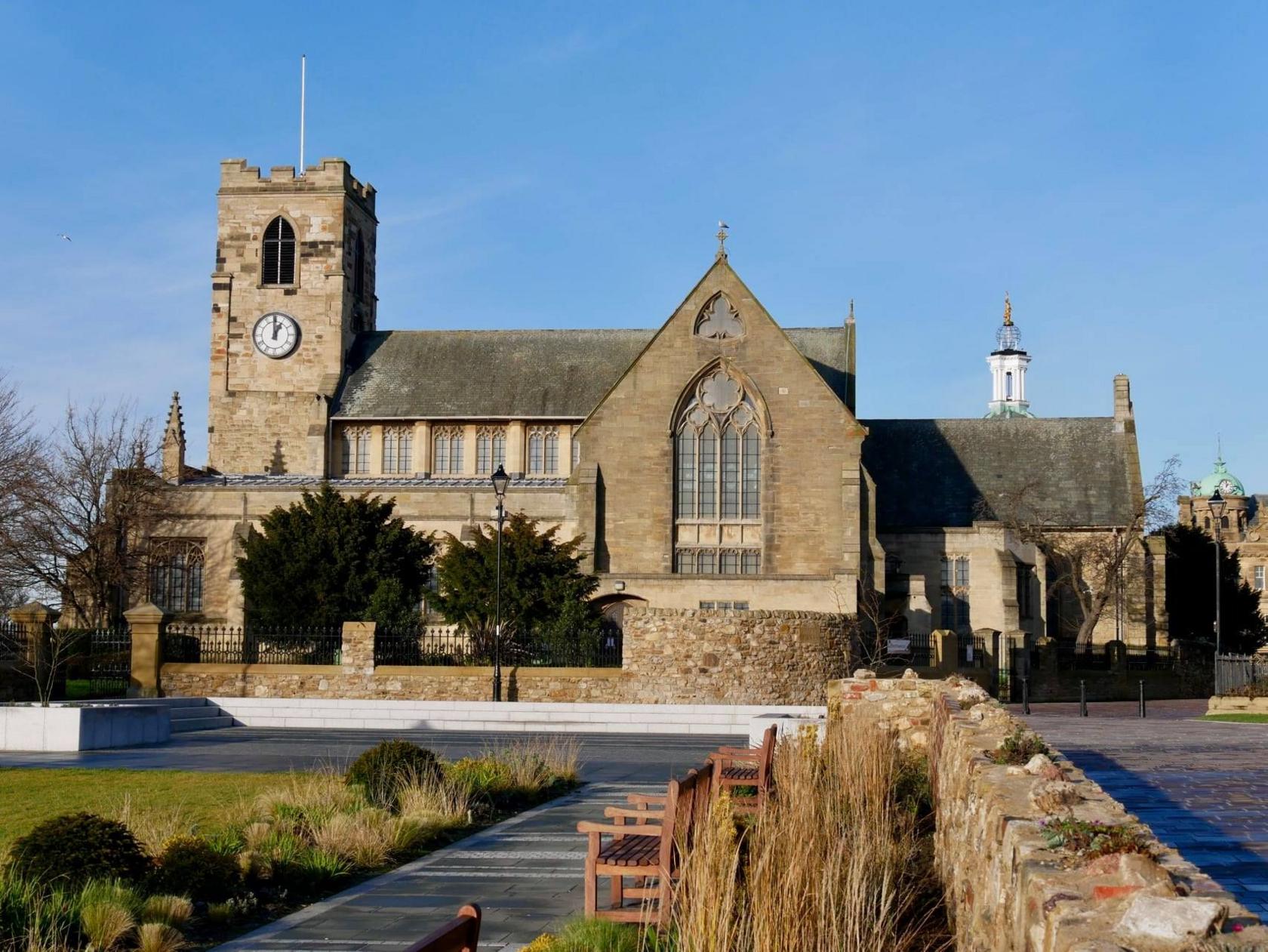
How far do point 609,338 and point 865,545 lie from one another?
16.4 meters

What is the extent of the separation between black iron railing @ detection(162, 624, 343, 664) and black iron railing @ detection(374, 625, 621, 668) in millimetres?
1279

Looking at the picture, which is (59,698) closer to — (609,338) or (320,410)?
(320,410)

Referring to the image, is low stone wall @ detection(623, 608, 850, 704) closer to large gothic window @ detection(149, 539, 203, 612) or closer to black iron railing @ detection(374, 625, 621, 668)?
black iron railing @ detection(374, 625, 621, 668)

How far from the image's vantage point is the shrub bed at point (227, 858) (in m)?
9.34

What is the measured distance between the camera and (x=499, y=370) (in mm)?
61281

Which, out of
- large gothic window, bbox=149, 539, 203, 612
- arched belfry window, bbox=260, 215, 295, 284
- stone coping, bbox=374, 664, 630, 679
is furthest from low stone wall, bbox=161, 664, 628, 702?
arched belfry window, bbox=260, 215, 295, 284

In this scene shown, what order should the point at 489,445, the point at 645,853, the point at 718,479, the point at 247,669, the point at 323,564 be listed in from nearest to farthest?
the point at 645,853 → the point at 247,669 → the point at 323,564 → the point at 718,479 → the point at 489,445

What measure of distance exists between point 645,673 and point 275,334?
34495 millimetres

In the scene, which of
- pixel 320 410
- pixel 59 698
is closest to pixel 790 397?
pixel 320 410

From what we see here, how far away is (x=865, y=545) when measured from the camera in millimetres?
51250

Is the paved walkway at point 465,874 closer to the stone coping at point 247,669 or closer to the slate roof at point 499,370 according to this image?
the stone coping at point 247,669

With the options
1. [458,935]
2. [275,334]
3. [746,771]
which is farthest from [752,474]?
[458,935]

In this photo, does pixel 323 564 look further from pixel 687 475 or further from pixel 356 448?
pixel 356 448

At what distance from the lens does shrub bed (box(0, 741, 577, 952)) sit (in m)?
9.34
